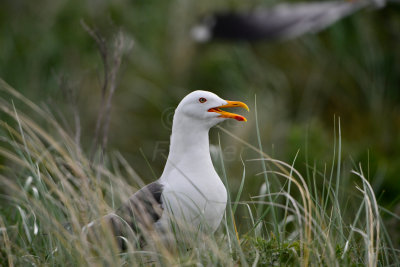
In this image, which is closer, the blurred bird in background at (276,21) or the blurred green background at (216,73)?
the blurred green background at (216,73)

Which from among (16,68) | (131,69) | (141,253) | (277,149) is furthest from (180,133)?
(131,69)

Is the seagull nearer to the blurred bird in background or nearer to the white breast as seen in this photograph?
the white breast

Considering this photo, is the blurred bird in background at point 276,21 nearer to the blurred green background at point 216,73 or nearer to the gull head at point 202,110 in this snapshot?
the blurred green background at point 216,73

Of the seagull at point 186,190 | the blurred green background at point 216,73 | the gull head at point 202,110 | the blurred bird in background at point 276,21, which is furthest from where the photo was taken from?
the blurred bird in background at point 276,21

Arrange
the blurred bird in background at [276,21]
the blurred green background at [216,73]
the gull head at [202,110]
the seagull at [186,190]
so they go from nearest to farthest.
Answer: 1. the seagull at [186,190]
2. the gull head at [202,110]
3. the blurred green background at [216,73]
4. the blurred bird in background at [276,21]

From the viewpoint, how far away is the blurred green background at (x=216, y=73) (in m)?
8.29

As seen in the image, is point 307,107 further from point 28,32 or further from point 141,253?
point 141,253

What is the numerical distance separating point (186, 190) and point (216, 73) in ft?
24.5

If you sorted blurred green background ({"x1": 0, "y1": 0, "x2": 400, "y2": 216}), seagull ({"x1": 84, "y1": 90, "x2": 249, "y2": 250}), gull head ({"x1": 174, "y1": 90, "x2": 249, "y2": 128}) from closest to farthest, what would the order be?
seagull ({"x1": 84, "y1": 90, "x2": 249, "y2": 250}) < gull head ({"x1": 174, "y1": 90, "x2": 249, "y2": 128}) < blurred green background ({"x1": 0, "y1": 0, "x2": 400, "y2": 216})

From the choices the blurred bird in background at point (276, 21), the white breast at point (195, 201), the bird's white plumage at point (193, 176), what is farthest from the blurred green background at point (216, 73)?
the white breast at point (195, 201)

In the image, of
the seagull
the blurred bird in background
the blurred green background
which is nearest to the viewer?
the seagull

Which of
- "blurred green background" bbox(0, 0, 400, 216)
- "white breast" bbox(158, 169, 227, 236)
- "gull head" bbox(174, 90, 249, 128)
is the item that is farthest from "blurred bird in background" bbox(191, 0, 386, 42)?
"white breast" bbox(158, 169, 227, 236)

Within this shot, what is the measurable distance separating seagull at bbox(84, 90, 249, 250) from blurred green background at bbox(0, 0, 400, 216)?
12.2 feet

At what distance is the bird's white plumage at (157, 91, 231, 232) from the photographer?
315 cm
